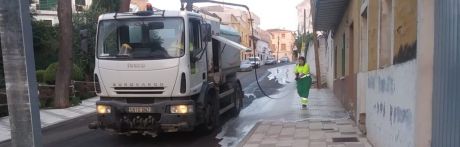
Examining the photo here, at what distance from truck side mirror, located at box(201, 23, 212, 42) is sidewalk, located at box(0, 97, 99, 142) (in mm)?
4905

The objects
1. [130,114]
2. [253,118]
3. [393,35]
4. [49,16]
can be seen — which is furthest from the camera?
[49,16]

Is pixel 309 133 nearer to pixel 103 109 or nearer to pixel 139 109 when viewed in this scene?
pixel 139 109

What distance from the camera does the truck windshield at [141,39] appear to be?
9133mm

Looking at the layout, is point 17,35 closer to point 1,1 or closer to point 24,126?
point 1,1

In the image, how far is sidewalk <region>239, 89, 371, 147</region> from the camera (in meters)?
8.67

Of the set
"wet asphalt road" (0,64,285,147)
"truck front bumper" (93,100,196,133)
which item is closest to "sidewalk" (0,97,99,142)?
"wet asphalt road" (0,64,285,147)

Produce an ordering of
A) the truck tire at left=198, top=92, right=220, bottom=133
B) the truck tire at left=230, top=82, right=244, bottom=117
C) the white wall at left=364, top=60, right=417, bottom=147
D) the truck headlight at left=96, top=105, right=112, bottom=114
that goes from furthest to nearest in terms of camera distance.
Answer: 1. the truck tire at left=230, top=82, right=244, bottom=117
2. the truck tire at left=198, top=92, right=220, bottom=133
3. the truck headlight at left=96, top=105, right=112, bottom=114
4. the white wall at left=364, top=60, right=417, bottom=147

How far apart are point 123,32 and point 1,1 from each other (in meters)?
6.25

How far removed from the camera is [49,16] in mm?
44000

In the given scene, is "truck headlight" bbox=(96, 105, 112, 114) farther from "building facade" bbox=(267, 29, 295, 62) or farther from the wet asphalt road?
"building facade" bbox=(267, 29, 295, 62)

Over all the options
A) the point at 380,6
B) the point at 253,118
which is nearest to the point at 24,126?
the point at 380,6

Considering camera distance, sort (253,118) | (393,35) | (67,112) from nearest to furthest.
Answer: (393,35), (253,118), (67,112)

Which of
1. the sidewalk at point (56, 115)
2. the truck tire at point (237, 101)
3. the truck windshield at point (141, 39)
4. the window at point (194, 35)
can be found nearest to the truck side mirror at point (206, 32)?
the window at point (194, 35)

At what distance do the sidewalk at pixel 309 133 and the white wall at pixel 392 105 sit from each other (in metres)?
0.53
